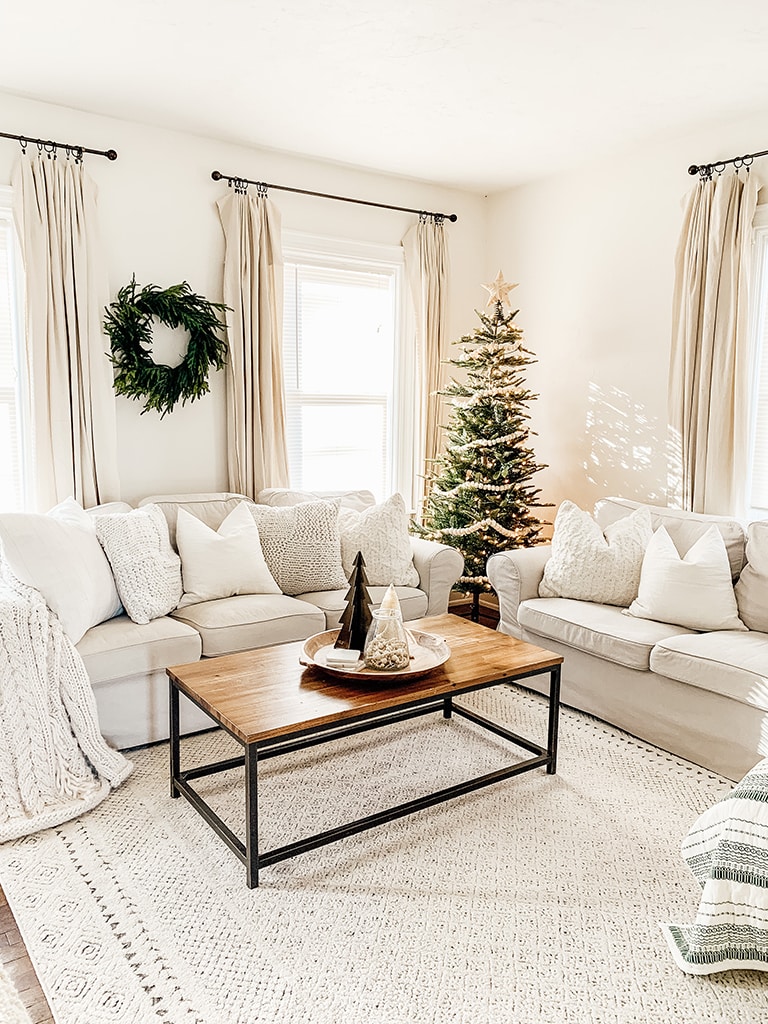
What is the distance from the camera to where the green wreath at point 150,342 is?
3.85 metres

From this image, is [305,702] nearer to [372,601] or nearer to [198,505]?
[372,601]

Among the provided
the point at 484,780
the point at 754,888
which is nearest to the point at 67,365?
the point at 484,780

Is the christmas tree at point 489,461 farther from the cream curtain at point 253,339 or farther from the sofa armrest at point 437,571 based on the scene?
the cream curtain at point 253,339

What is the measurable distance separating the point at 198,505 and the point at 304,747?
1.54 metres

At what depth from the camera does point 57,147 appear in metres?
3.65

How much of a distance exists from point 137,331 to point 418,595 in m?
1.92

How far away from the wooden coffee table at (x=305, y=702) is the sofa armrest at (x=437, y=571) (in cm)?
87

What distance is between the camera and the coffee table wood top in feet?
7.45

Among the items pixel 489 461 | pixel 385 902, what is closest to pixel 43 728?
pixel 385 902

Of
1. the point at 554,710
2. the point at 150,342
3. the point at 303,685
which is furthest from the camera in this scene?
the point at 150,342

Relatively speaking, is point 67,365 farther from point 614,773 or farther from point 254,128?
point 614,773

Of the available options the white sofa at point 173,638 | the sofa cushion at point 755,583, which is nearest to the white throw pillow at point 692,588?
the sofa cushion at point 755,583

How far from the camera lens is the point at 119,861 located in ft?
7.74

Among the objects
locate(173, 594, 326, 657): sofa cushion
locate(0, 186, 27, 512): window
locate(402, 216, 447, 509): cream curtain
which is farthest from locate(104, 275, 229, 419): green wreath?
locate(402, 216, 447, 509): cream curtain
